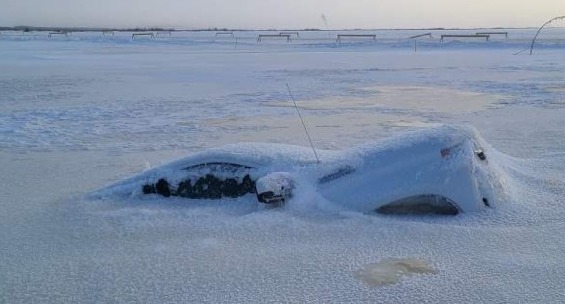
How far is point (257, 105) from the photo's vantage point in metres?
11.3

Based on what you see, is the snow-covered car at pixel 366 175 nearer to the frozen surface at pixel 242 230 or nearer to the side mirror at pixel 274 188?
the side mirror at pixel 274 188

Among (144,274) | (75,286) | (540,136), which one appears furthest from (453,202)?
(540,136)

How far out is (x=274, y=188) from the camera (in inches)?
181

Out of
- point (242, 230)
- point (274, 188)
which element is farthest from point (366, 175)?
point (242, 230)

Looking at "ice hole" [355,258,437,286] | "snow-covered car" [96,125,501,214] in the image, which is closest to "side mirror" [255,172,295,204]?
"snow-covered car" [96,125,501,214]

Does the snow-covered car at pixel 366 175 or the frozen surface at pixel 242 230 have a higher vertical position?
the snow-covered car at pixel 366 175

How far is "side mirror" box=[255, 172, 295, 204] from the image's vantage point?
4.58 meters

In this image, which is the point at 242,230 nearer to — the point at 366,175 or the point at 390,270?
the point at 366,175

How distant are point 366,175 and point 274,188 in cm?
74

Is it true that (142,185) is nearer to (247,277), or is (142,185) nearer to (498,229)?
(247,277)

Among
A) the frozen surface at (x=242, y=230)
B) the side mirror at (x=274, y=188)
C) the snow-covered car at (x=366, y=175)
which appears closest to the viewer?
the frozen surface at (x=242, y=230)

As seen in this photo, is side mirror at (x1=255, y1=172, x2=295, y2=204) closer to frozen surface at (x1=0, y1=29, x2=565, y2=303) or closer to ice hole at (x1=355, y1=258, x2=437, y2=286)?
frozen surface at (x1=0, y1=29, x2=565, y2=303)

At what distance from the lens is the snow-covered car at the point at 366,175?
14.7ft

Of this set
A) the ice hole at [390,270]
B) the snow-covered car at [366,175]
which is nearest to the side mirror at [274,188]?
the snow-covered car at [366,175]
